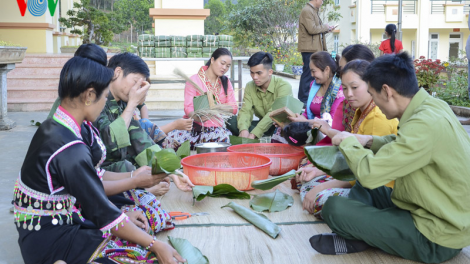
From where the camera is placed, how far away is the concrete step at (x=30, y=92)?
746cm

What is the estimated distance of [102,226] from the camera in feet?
5.29

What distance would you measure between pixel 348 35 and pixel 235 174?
62.9 ft

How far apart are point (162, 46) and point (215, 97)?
11.1 ft

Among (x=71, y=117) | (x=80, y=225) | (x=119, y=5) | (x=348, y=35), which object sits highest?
(x=119, y=5)

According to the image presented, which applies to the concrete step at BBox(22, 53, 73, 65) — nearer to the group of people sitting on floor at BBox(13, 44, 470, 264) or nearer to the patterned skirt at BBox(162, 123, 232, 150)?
the patterned skirt at BBox(162, 123, 232, 150)

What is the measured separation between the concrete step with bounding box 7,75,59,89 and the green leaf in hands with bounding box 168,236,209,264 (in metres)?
6.56

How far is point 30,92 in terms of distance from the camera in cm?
757

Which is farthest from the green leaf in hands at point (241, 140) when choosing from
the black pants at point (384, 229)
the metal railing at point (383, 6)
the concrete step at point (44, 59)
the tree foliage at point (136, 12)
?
the tree foliage at point (136, 12)

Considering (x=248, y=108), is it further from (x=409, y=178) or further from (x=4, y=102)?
(x=4, y=102)

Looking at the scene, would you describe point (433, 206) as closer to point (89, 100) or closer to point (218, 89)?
point (89, 100)

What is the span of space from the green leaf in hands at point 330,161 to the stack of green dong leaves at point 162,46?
17.5 ft

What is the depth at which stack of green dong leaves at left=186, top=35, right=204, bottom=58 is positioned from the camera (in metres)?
7.25

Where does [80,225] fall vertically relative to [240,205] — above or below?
above

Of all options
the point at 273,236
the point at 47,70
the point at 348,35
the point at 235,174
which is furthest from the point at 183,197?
the point at 348,35
